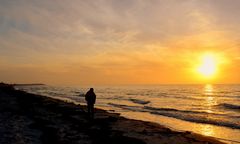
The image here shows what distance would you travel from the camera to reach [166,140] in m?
16.4

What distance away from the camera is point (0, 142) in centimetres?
1329

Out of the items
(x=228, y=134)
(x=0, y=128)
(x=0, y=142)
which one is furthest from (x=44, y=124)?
(x=228, y=134)

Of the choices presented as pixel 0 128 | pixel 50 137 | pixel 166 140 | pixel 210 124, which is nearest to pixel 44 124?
pixel 0 128

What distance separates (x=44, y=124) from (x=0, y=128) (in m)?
3.20

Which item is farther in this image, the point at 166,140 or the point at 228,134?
the point at 228,134

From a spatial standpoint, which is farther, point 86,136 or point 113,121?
point 113,121

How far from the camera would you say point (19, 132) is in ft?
52.5

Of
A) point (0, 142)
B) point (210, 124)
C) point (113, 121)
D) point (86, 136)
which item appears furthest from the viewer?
point (210, 124)

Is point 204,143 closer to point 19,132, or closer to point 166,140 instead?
point 166,140

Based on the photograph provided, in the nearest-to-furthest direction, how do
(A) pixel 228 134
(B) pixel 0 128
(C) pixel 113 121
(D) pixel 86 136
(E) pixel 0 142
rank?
(E) pixel 0 142, (D) pixel 86 136, (B) pixel 0 128, (A) pixel 228 134, (C) pixel 113 121

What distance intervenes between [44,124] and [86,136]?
4909mm

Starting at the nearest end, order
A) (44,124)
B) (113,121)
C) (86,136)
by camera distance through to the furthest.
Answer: (86,136)
(44,124)
(113,121)

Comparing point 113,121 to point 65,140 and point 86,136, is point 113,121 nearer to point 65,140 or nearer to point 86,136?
point 86,136

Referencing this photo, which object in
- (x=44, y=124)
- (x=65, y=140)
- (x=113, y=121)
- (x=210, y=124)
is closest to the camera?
(x=65, y=140)
